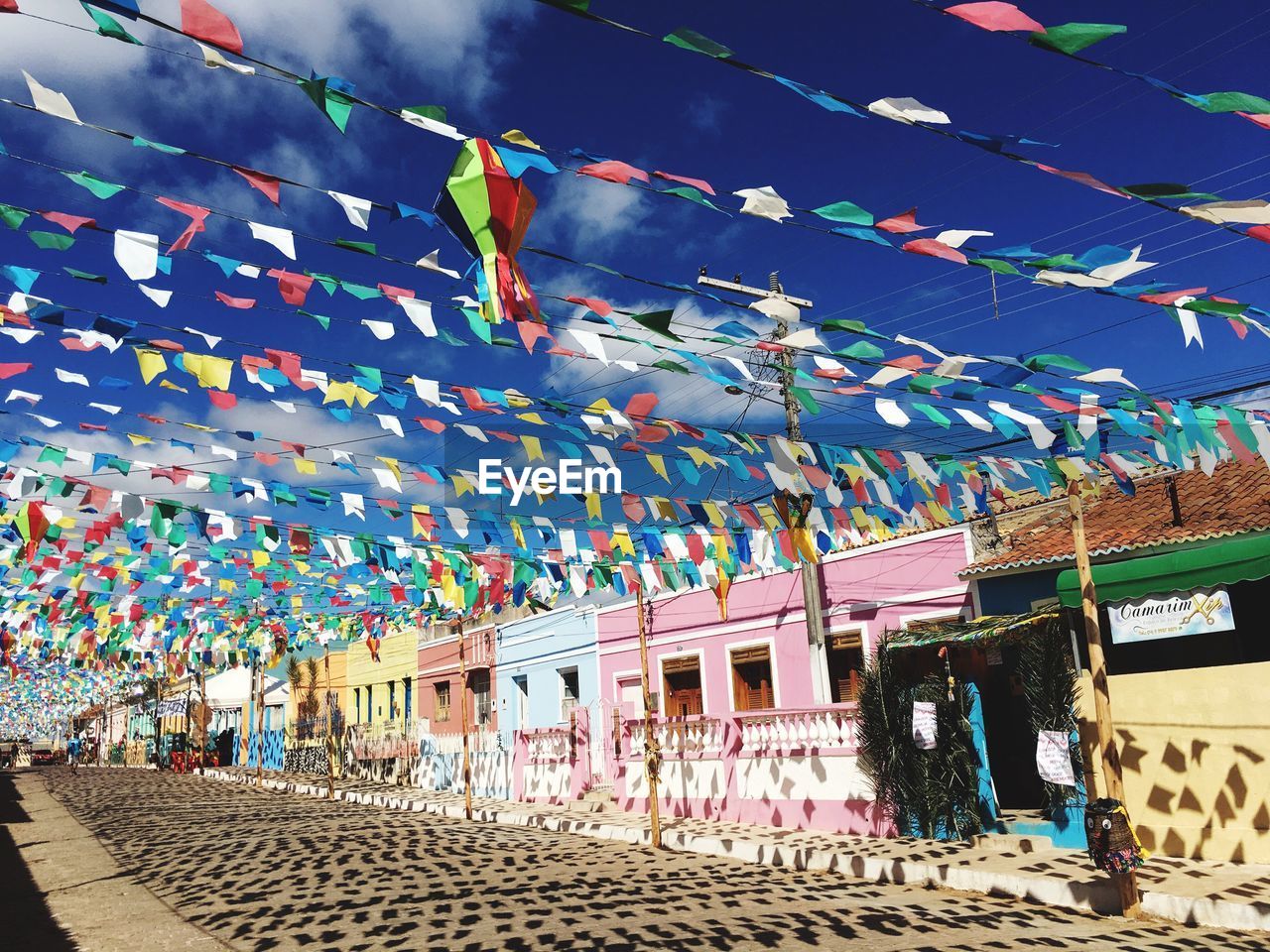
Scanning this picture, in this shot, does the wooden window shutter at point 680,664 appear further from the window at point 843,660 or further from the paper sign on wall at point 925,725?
the paper sign on wall at point 925,725

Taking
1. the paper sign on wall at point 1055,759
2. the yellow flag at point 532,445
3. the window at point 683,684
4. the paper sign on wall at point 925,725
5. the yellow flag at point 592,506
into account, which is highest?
the yellow flag at point 532,445

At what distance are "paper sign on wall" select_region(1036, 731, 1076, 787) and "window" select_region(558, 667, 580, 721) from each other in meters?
15.1

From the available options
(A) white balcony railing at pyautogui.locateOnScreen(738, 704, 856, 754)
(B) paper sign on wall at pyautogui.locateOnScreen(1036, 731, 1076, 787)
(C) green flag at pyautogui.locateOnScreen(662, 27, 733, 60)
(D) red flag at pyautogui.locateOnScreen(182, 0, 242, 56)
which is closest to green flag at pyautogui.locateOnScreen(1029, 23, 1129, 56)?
(C) green flag at pyautogui.locateOnScreen(662, 27, 733, 60)

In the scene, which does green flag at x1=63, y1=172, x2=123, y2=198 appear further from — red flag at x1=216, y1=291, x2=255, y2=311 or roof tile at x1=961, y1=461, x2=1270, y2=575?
roof tile at x1=961, y1=461, x2=1270, y2=575

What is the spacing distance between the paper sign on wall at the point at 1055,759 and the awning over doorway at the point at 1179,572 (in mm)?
1430

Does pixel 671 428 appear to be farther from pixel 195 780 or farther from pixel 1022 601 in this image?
pixel 195 780

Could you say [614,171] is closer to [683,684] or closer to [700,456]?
[700,456]

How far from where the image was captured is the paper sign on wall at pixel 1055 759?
9055 millimetres

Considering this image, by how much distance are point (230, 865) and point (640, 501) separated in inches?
255

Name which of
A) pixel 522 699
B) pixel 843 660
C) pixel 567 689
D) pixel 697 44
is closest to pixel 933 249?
pixel 697 44

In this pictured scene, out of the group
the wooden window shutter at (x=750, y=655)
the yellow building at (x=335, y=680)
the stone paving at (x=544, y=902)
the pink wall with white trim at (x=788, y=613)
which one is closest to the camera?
the stone paving at (x=544, y=902)

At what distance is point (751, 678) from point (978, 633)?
8.19 metres

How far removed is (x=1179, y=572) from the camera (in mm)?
9227

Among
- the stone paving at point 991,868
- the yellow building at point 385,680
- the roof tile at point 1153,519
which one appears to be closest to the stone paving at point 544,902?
the stone paving at point 991,868
